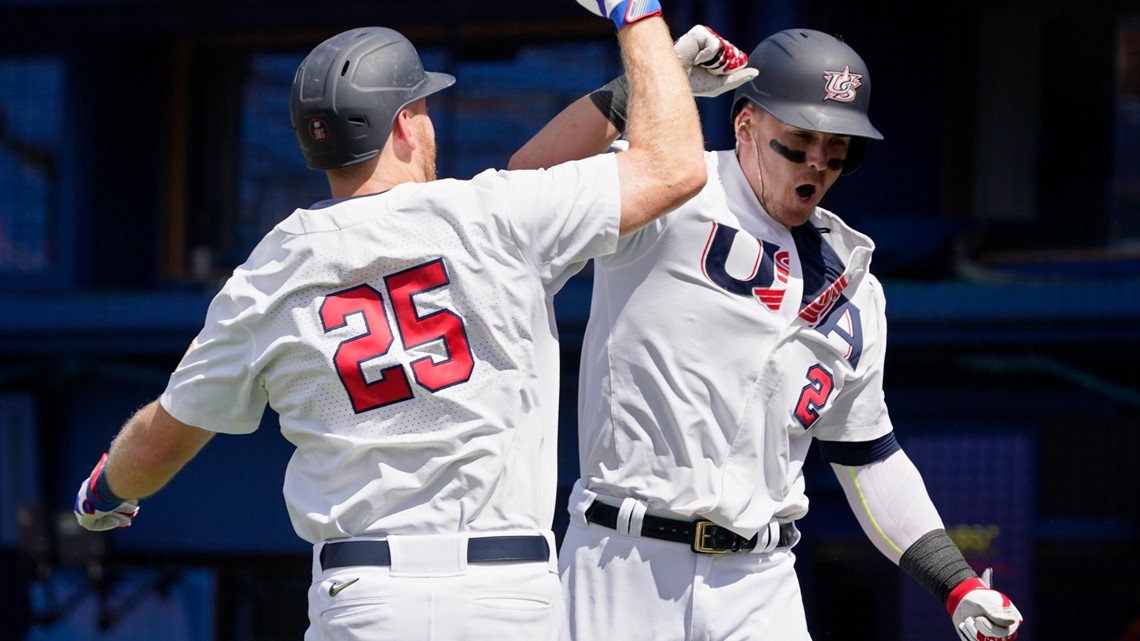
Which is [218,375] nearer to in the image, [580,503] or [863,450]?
[580,503]

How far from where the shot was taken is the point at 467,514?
8.89 ft

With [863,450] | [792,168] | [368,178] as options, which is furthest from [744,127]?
[368,178]

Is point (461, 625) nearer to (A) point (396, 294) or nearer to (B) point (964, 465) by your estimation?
(A) point (396, 294)

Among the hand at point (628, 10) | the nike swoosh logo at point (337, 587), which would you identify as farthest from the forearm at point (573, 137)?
the nike swoosh logo at point (337, 587)

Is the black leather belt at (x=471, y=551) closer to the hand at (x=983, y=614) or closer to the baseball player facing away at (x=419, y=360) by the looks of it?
the baseball player facing away at (x=419, y=360)

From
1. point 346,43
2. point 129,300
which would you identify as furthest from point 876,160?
point 346,43

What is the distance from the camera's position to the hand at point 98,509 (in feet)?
10.1

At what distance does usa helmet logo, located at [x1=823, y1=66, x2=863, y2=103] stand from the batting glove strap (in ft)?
3.70

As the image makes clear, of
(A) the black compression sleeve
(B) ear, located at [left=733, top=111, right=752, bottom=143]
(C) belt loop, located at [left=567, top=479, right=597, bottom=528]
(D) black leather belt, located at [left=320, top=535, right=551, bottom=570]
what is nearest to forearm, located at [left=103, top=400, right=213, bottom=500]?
(D) black leather belt, located at [left=320, top=535, right=551, bottom=570]

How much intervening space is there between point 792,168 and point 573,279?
4.13 m

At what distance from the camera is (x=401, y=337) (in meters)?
2.71

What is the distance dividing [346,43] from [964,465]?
16.1ft

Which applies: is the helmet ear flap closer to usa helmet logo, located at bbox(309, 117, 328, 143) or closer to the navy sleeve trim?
the navy sleeve trim

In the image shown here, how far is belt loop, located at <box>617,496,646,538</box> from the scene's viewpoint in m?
3.28
